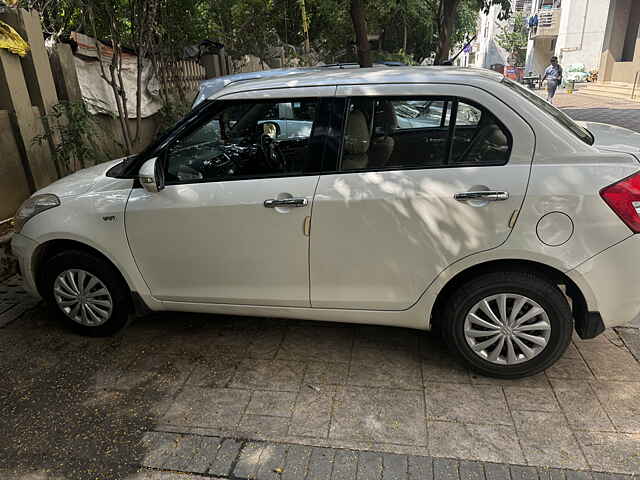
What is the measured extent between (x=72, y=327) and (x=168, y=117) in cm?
608

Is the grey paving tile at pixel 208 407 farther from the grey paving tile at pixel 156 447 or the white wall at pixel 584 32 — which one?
the white wall at pixel 584 32

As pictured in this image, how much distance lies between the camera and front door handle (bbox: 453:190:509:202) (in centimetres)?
264

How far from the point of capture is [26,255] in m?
3.56

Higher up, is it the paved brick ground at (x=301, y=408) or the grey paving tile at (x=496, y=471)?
the grey paving tile at (x=496, y=471)

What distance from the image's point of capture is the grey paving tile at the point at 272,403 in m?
2.86

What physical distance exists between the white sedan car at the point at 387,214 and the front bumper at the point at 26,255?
171mm

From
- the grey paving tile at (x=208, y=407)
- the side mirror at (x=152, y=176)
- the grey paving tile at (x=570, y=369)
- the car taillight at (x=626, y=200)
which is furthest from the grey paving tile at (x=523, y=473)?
the side mirror at (x=152, y=176)

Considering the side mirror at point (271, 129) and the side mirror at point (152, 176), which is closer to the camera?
the side mirror at point (152, 176)

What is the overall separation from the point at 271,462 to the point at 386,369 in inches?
40.6

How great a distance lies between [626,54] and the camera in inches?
1016

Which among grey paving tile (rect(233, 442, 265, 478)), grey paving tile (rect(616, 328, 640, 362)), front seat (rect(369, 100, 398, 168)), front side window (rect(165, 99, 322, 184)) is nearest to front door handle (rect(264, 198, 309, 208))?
front side window (rect(165, 99, 322, 184))

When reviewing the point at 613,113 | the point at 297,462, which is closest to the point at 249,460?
the point at 297,462

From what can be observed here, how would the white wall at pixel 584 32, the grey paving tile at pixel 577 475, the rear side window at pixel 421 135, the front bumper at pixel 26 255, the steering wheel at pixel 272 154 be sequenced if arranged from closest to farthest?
the grey paving tile at pixel 577 475 < the rear side window at pixel 421 135 < the steering wheel at pixel 272 154 < the front bumper at pixel 26 255 < the white wall at pixel 584 32

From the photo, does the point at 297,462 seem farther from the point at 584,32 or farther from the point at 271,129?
the point at 584,32
